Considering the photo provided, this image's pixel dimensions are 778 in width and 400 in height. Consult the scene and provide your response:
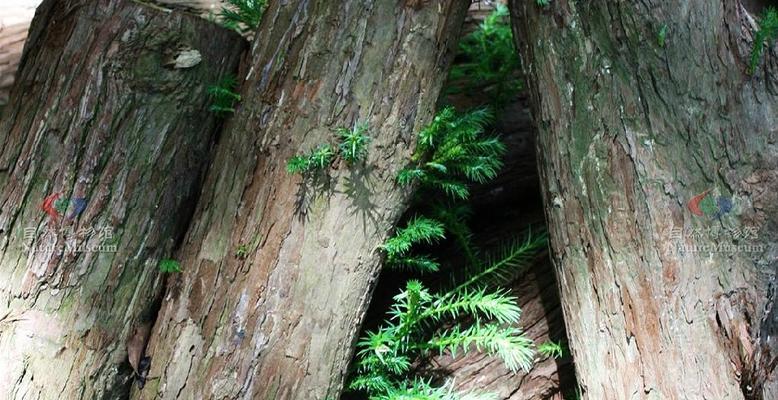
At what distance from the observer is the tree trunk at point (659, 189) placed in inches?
71.6

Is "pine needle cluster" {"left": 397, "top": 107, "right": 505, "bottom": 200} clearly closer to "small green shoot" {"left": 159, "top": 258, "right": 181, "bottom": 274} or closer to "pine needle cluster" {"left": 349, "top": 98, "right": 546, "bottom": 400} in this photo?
"pine needle cluster" {"left": 349, "top": 98, "right": 546, "bottom": 400}

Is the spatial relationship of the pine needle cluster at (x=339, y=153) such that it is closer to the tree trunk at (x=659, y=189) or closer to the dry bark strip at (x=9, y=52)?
the tree trunk at (x=659, y=189)

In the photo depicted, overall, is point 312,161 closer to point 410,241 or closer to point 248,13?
point 410,241

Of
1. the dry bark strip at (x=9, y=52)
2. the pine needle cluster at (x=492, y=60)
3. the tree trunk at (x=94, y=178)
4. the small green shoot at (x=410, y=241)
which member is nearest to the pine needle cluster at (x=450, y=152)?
the small green shoot at (x=410, y=241)

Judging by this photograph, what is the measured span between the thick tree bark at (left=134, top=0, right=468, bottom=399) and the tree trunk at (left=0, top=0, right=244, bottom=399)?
11 cm

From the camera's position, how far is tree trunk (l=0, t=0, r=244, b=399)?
196cm

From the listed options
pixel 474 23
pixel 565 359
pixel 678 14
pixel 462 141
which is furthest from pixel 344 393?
pixel 474 23

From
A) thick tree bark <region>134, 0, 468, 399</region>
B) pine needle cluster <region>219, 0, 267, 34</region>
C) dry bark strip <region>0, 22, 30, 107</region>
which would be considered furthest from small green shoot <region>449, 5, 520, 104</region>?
dry bark strip <region>0, 22, 30, 107</region>

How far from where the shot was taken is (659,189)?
6.35 feet

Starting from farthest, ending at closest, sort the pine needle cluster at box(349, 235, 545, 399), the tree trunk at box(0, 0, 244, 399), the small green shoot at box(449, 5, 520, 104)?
the small green shoot at box(449, 5, 520, 104) → the pine needle cluster at box(349, 235, 545, 399) → the tree trunk at box(0, 0, 244, 399)

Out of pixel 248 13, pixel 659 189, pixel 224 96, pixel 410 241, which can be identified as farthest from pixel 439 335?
pixel 248 13

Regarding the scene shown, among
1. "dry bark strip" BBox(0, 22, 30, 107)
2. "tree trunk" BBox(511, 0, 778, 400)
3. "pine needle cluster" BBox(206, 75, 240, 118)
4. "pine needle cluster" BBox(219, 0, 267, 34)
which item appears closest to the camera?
"tree trunk" BBox(511, 0, 778, 400)

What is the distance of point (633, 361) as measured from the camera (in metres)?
1.86

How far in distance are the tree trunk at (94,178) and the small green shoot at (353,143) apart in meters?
0.48
